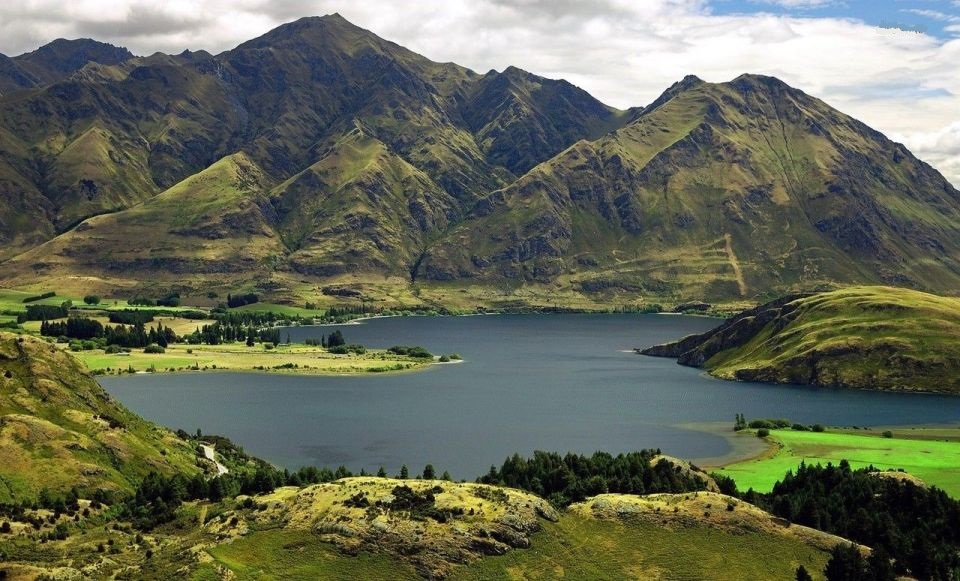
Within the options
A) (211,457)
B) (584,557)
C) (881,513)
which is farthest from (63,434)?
(881,513)

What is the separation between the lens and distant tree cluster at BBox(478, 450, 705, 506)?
139000 mm

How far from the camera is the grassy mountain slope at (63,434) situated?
138 metres

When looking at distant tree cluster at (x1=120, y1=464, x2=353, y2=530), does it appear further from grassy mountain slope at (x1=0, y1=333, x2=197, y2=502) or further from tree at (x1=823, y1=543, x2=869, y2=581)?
tree at (x1=823, y1=543, x2=869, y2=581)

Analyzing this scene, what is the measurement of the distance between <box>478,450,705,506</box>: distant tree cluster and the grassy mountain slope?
175 feet

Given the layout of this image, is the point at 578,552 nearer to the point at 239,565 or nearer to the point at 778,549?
the point at 778,549

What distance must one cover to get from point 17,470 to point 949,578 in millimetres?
118928

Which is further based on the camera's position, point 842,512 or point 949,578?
point 842,512

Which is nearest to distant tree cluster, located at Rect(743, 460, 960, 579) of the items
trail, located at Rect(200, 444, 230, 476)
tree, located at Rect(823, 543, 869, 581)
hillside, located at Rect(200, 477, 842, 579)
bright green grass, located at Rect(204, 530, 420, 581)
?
tree, located at Rect(823, 543, 869, 581)

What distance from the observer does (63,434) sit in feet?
491

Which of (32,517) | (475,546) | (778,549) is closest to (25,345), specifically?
(32,517)

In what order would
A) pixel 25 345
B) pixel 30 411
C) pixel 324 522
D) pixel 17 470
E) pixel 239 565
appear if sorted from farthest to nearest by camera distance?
pixel 25 345, pixel 30 411, pixel 17 470, pixel 324 522, pixel 239 565

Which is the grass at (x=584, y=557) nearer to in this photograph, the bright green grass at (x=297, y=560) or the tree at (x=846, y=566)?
the bright green grass at (x=297, y=560)

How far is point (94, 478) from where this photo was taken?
140875mm

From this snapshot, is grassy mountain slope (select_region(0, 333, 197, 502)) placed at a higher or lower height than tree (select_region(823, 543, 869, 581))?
higher
